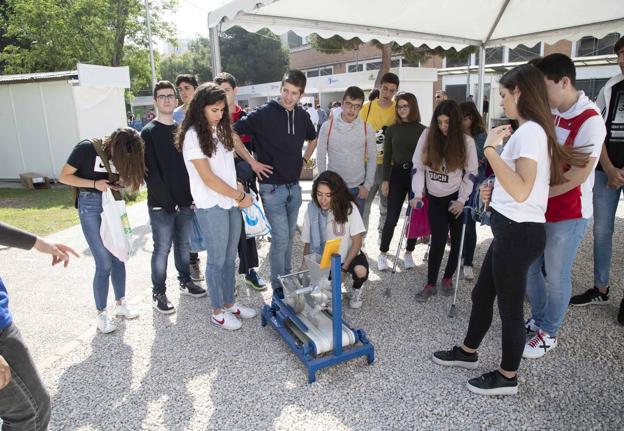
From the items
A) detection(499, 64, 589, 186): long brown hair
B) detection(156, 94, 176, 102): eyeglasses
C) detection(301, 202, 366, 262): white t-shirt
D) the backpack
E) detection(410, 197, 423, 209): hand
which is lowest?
detection(301, 202, 366, 262): white t-shirt

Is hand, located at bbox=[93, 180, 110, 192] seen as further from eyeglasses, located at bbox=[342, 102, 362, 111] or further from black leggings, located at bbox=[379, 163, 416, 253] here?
black leggings, located at bbox=[379, 163, 416, 253]

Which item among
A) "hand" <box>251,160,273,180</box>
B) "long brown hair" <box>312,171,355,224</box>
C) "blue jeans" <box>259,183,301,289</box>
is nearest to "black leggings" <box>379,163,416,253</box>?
"long brown hair" <box>312,171,355,224</box>

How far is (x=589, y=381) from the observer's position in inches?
104

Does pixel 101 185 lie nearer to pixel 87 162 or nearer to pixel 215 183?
pixel 87 162

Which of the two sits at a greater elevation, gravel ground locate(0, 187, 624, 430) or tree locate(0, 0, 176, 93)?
tree locate(0, 0, 176, 93)

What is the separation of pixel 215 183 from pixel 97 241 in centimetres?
105

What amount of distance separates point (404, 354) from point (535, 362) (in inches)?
34.0

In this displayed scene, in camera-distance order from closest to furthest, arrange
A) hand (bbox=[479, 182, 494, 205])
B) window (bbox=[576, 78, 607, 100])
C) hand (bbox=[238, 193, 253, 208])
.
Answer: hand (bbox=[479, 182, 494, 205]) < hand (bbox=[238, 193, 253, 208]) < window (bbox=[576, 78, 607, 100])

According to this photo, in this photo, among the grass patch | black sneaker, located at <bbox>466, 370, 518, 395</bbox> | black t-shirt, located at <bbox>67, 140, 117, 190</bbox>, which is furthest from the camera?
the grass patch

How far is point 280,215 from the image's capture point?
3.63 m

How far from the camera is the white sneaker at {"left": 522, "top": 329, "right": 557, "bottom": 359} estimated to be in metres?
2.91

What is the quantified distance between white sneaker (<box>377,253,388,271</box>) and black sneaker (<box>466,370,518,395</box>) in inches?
83.2

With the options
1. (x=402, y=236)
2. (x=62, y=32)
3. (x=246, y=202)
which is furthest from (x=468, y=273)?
(x=62, y=32)

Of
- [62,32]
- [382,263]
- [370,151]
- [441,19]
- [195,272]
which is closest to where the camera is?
[370,151]
